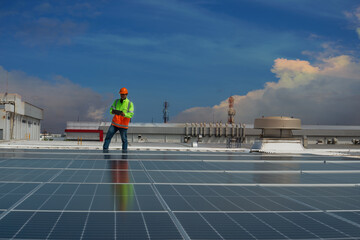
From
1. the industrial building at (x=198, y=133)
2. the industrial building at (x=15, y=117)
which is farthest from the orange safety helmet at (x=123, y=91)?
the industrial building at (x=198, y=133)

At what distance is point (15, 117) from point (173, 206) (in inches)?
1881

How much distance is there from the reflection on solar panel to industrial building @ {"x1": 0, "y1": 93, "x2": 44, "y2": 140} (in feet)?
126

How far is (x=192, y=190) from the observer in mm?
6914

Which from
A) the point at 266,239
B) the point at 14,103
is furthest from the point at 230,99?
the point at 266,239

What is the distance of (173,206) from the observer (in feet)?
17.9

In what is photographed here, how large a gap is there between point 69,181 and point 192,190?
2.67m

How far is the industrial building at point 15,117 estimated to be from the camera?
4388cm

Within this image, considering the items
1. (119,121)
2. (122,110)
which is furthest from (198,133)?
(122,110)

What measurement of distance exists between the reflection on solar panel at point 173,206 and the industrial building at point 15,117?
38.4 meters

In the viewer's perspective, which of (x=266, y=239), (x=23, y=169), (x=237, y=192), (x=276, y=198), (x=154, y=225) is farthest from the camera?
(x=23, y=169)

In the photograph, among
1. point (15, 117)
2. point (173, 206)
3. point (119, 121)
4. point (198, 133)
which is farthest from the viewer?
point (198, 133)

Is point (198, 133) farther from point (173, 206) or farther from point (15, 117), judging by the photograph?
point (173, 206)

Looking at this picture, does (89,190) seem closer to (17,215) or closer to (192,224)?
(17,215)

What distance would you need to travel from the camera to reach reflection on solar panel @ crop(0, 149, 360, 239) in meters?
4.17
